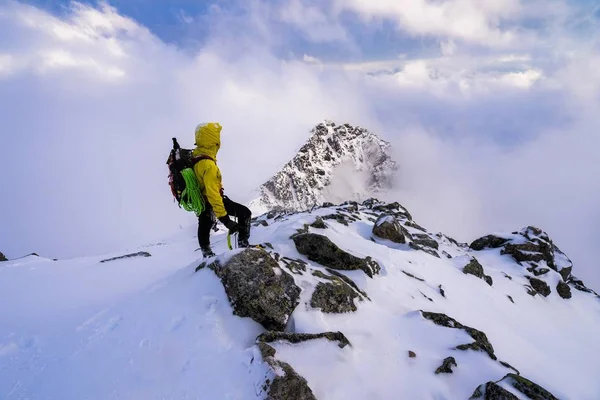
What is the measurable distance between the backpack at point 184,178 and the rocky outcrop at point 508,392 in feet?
24.1

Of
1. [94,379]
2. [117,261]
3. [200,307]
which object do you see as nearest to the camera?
[94,379]

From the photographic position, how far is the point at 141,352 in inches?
241

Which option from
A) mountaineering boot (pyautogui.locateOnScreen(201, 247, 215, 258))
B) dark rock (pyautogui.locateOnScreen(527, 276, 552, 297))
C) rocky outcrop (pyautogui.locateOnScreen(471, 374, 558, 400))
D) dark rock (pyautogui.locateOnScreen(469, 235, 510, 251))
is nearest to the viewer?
rocky outcrop (pyautogui.locateOnScreen(471, 374, 558, 400))

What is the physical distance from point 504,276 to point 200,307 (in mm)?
24920

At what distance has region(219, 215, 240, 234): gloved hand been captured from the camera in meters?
8.79

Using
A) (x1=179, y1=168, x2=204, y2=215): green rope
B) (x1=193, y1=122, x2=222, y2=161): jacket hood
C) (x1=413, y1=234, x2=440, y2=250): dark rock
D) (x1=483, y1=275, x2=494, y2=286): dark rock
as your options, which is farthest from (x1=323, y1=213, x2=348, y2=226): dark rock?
(x1=193, y1=122, x2=222, y2=161): jacket hood

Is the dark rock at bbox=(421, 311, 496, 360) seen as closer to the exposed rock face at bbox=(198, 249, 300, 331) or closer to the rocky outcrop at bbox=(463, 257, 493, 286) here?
the exposed rock face at bbox=(198, 249, 300, 331)

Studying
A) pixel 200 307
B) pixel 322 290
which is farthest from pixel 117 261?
pixel 322 290

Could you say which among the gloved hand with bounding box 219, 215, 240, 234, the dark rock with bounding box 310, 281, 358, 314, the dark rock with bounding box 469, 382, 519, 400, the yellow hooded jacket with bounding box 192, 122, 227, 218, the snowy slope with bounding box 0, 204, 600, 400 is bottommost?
the snowy slope with bounding box 0, 204, 600, 400

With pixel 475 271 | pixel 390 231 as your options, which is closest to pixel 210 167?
pixel 390 231

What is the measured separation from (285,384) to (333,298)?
332 centimetres

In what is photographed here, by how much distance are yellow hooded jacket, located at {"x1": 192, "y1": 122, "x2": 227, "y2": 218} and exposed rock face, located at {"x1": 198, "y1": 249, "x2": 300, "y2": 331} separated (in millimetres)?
1437

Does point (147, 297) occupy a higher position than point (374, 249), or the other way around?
point (374, 249)

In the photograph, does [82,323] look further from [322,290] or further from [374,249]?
[374,249]
